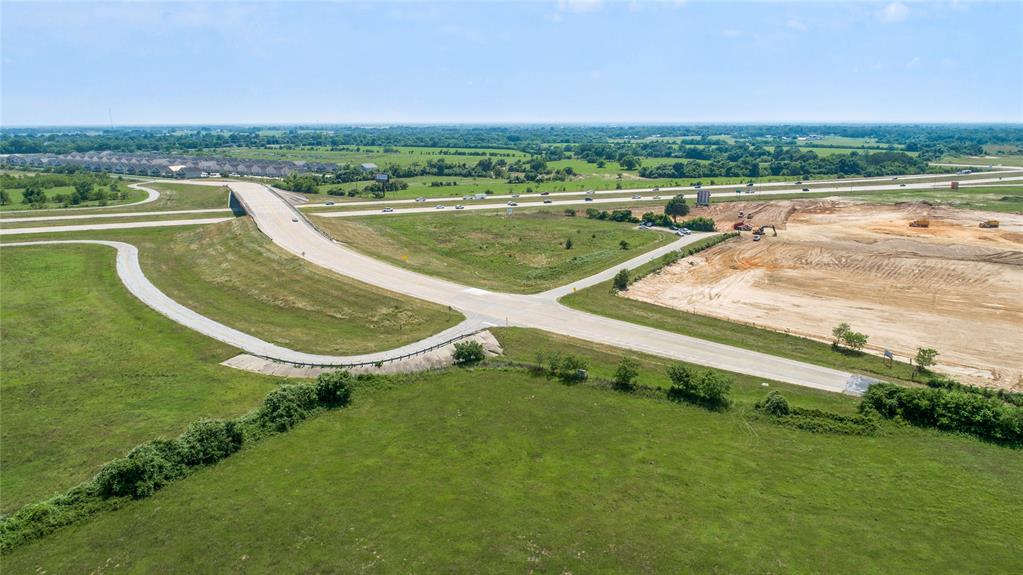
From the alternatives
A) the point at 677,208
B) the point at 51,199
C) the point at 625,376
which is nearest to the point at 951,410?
the point at 625,376

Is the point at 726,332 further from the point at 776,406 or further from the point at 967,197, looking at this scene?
the point at 967,197

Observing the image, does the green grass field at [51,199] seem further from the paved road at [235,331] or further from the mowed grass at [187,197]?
the paved road at [235,331]

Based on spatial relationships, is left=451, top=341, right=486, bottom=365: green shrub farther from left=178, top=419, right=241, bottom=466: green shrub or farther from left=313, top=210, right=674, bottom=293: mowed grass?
left=313, top=210, right=674, bottom=293: mowed grass

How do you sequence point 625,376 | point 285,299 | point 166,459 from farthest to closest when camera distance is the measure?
point 285,299 < point 625,376 < point 166,459

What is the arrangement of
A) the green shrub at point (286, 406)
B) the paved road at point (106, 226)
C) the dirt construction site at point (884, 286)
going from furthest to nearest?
the paved road at point (106, 226), the dirt construction site at point (884, 286), the green shrub at point (286, 406)

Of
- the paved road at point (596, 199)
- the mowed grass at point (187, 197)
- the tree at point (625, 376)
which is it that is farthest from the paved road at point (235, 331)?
the mowed grass at point (187, 197)

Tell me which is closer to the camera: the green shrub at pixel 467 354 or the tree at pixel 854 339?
the green shrub at pixel 467 354

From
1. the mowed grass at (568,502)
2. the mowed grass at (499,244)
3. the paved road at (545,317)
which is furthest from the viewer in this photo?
the mowed grass at (499,244)
